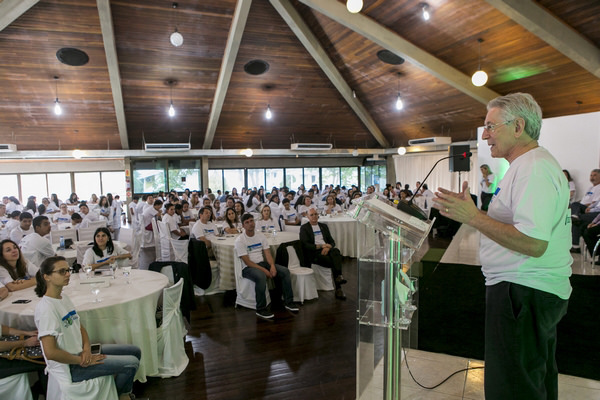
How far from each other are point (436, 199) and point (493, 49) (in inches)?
287

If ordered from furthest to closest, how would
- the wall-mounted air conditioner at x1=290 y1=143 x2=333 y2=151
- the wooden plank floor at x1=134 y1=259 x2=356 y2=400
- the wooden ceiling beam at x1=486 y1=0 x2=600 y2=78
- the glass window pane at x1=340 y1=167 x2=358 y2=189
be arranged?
the glass window pane at x1=340 y1=167 x2=358 y2=189
the wall-mounted air conditioner at x1=290 y1=143 x2=333 y2=151
the wooden ceiling beam at x1=486 y1=0 x2=600 y2=78
the wooden plank floor at x1=134 y1=259 x2=356 y2=400

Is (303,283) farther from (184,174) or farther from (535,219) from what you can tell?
(184,174)

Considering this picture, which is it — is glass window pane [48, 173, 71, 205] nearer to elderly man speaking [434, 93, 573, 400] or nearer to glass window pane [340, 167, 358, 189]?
glass window pane [340, 167, 358, 189]

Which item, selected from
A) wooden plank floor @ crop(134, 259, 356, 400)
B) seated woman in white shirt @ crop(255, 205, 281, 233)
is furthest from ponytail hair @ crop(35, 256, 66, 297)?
seated woman in white shirt @ crop(255, 205, 281, 233)

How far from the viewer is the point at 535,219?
4.24 feet

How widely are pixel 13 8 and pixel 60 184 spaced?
33.8 feet

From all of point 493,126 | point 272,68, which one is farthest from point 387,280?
point 272,68

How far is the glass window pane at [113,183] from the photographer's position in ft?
52.4

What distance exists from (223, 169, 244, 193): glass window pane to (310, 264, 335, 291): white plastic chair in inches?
455

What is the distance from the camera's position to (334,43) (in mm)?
9398

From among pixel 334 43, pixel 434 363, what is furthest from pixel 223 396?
pixel 334 43

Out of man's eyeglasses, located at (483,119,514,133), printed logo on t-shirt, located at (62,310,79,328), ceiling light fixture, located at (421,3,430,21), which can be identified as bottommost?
printed logo on t-shirt, located at (62,310,79,328)

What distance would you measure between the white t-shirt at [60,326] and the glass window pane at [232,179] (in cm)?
1423

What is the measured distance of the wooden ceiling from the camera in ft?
22.7
